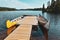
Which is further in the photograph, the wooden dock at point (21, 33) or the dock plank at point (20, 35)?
the wooden dock at point (21, 33)

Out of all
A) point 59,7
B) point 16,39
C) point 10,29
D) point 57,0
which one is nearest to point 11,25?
point 10,29

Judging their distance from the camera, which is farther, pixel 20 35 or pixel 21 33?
pixel 21 33

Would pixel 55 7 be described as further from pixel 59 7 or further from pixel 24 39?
pixel 24 39

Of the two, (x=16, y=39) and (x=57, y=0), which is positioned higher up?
(x=16, y=39)

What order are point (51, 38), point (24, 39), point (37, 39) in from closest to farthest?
point (24, 39), point (37, 39), point (51, 38)

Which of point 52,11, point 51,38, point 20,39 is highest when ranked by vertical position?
point 20,39

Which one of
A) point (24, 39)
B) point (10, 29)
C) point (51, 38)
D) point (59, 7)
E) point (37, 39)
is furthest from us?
point (59, 7)

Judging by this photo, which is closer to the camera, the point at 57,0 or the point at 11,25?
the point at 11,25

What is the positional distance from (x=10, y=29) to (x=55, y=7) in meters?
117

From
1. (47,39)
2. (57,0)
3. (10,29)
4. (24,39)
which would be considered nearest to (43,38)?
(47,39)

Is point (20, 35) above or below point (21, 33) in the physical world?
above

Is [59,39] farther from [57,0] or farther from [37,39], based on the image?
[57,0]

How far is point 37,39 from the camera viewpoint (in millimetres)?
23078

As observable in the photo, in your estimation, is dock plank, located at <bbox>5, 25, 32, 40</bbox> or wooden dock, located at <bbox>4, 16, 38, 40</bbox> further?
wooden dock, located at <bbox>4, 16, 38, 40</bbox>
